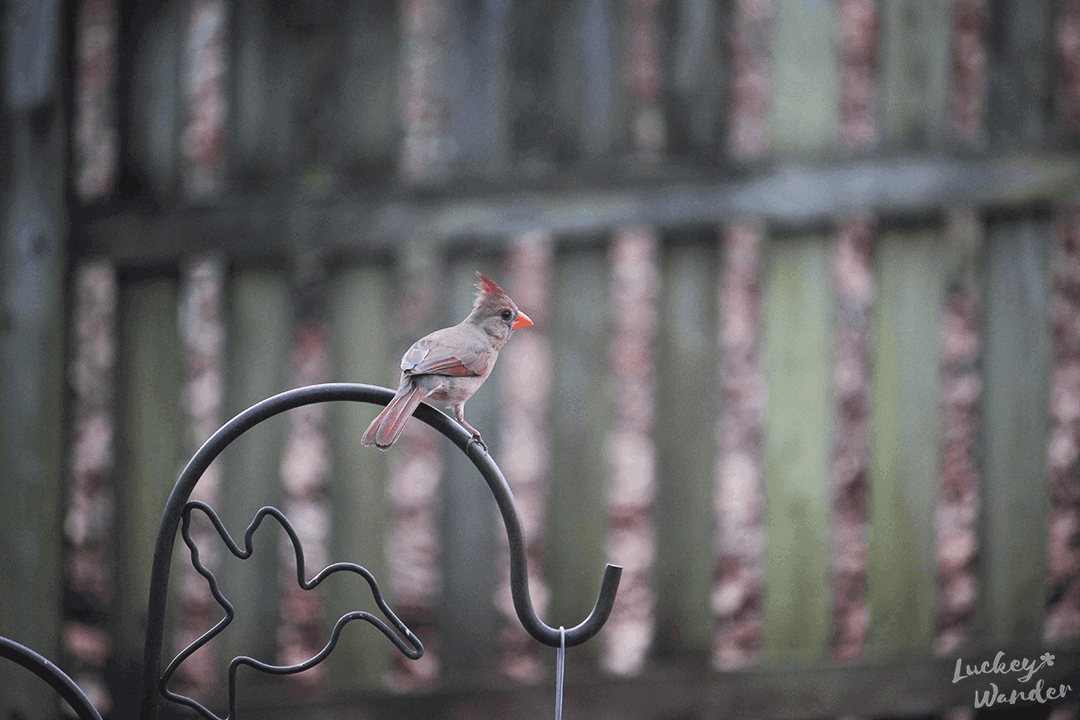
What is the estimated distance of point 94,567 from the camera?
2346 mm

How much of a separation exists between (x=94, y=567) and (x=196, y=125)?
155 cm

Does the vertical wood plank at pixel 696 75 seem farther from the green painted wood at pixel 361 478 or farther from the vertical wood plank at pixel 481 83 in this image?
the green painted wood at pixel 361 478

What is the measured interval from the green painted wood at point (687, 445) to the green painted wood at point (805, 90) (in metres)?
0.28

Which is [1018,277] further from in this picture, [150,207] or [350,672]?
[150,207]

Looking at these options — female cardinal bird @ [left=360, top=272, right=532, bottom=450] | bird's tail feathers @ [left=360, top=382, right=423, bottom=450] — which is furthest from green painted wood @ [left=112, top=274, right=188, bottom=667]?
bird's tail feathers @ [left=360, top=382, right=423, bottom=450]

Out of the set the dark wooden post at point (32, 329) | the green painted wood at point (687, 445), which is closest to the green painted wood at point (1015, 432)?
the green painted wood at point (687, 445)

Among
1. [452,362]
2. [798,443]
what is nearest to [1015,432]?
[798,443]

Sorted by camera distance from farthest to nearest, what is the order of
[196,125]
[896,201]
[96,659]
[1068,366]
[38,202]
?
[196,125] → [1068,366] → [96,659] → [38,202] → [896,201]

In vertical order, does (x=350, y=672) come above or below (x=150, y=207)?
below

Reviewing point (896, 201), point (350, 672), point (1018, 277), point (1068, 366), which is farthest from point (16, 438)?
point (1068, 366)

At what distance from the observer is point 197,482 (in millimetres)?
942

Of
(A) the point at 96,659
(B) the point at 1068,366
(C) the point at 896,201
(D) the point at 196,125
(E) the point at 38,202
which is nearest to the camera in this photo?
(C) the point at 896,201

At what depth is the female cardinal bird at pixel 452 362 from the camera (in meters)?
0.94

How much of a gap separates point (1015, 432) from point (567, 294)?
0.94 meters
